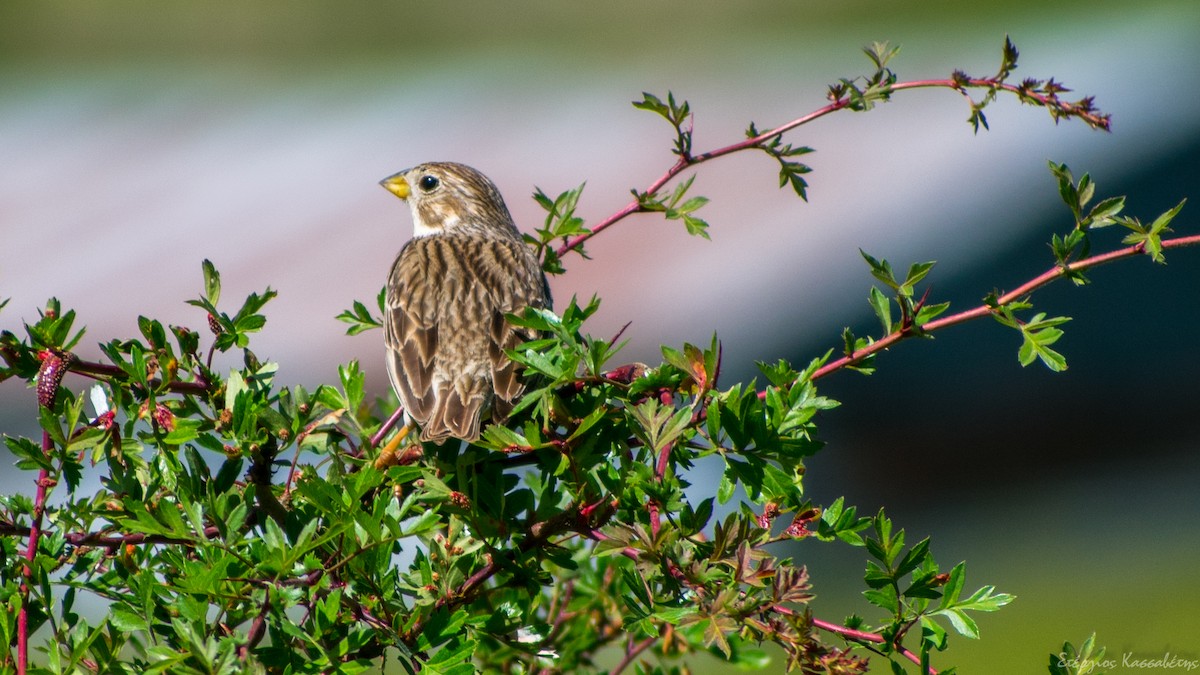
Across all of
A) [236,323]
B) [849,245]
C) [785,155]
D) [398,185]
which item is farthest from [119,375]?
[849,245]

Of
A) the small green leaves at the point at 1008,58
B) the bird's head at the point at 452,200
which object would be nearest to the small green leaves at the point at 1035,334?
the small green leaves at the point at 1008,58

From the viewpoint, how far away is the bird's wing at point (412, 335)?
3.17 meters

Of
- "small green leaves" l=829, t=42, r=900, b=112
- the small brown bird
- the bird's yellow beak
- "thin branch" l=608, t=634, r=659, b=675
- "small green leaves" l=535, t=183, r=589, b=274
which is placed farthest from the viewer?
the bird's yellow beak

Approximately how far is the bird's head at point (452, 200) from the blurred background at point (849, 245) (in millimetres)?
3034

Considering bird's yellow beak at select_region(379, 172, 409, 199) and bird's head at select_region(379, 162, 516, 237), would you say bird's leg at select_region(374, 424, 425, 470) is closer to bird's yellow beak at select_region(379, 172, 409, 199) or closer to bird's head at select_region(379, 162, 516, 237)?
bird's head at select_region(379, 162, 516, 237)

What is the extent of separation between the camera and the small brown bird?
3.09 metres

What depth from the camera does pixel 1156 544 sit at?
883 cm

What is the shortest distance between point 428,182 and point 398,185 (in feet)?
0.45

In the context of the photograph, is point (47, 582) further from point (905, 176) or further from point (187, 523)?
point (905, 176)

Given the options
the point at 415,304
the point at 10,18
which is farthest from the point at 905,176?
the point at 10,18

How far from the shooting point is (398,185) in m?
5.11

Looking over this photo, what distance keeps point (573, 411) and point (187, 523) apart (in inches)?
24.5

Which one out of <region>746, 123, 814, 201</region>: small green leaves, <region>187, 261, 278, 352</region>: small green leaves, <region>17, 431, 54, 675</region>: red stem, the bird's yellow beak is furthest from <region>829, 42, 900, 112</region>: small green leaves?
the bird's yellow beak

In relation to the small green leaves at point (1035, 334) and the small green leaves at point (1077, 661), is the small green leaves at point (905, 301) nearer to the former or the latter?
the small green leaves at point (1035, 334)
